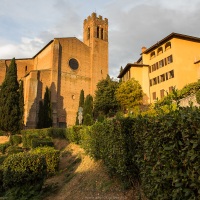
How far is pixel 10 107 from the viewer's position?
2817 cm

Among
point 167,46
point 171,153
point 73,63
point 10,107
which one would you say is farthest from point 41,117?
point 171,153

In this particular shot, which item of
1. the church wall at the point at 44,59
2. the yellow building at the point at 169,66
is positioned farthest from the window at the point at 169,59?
the church wall at the point at 44,59

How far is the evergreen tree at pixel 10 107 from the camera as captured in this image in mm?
27453

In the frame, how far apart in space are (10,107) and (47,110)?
25.6 ft

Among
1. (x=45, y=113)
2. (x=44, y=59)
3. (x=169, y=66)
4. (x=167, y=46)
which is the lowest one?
(x=45, y=113)

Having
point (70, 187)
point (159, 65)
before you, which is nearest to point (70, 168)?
point (70, 187)

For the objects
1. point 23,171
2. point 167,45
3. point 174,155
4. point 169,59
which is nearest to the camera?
point 174,155

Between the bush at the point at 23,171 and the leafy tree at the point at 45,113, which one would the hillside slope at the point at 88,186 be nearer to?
the bush at the point at 23,171

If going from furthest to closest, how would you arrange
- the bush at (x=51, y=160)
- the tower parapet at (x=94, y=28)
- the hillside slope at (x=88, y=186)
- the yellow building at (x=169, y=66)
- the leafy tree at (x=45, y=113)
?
the tower parapet at (x=94, y=28)
the leafy tree at (x=45, y=113)
the yellow building at (x=169, y=66)
the bush at (x=51, y=160)
the hillside slope at (x=88, y=186)

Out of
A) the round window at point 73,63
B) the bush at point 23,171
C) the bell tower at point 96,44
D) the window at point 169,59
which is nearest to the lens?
the bush at point 23,171

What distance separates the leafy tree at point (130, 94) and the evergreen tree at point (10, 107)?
13616 mm

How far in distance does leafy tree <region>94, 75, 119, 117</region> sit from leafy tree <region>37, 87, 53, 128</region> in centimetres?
789

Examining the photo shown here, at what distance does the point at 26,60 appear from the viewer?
45344mm

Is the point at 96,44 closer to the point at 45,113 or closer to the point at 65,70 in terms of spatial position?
the point at 65,70
